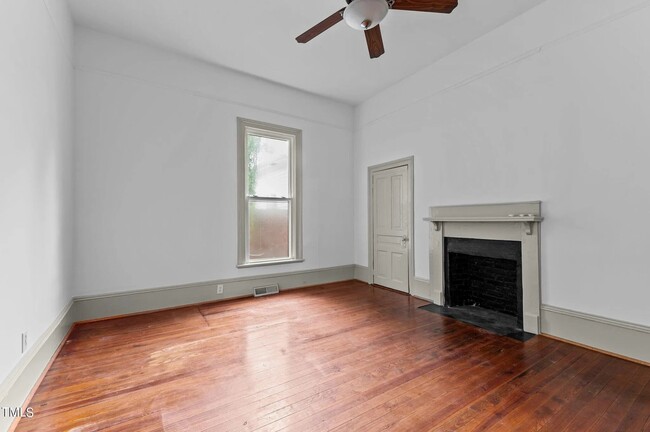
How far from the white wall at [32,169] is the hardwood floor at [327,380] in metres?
0.54

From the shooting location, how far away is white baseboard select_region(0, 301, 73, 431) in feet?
5.45

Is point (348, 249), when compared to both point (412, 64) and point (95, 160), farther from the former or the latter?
point (95, 160)

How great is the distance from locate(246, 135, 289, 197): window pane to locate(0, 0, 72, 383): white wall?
86.6 inches

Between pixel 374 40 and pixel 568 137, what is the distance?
2.14 meters

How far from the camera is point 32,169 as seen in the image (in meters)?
2.12

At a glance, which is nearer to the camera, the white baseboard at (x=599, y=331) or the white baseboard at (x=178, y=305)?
the white baseboard at (x=178, y=305)

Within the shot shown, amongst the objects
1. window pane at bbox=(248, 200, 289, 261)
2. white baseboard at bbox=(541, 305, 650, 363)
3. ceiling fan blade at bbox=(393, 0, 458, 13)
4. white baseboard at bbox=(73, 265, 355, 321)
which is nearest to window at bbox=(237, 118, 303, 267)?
window pane at bbox=(248, 200, 289, 261)

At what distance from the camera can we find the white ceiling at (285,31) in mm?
3096

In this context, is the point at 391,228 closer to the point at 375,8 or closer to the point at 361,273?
the point at 361,273

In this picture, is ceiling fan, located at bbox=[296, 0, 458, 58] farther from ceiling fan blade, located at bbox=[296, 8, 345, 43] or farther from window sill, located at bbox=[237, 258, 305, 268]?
window sill, located at bbox=[237, 258, 305, 268]

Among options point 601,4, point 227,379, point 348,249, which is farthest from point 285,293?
point 601,4

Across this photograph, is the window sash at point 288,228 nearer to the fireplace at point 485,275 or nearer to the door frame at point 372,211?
the door frame at point 372,211

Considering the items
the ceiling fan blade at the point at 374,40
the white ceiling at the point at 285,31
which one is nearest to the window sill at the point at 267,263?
the white ceiling at the point at 285,31

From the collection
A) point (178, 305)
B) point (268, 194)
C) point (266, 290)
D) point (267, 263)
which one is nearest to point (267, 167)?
point (268, 194)
